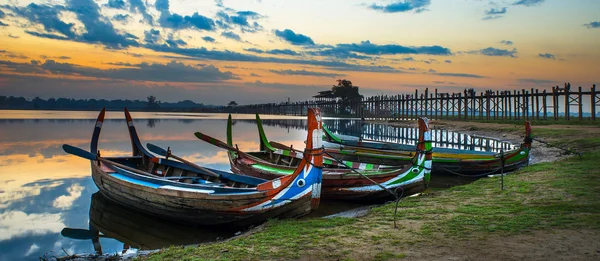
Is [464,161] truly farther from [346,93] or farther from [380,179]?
[346,93]

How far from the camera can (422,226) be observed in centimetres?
641

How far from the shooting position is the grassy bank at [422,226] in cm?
541

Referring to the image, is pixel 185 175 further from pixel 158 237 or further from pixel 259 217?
pixel 259 217

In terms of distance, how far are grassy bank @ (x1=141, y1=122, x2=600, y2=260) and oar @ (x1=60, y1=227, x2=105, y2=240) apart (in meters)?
3.66

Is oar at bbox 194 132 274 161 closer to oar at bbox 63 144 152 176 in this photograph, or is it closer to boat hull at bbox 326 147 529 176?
oar at bbox 63 144 152 176

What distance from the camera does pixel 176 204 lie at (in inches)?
323

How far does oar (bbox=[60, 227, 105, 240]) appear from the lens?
28.8 ft

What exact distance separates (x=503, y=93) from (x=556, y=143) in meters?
24.8

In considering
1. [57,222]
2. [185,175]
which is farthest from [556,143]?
[57,222]

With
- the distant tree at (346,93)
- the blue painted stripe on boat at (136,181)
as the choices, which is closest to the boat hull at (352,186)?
the blue painted stripe on boat at (136,181)

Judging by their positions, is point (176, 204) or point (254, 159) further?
point (254, 159)

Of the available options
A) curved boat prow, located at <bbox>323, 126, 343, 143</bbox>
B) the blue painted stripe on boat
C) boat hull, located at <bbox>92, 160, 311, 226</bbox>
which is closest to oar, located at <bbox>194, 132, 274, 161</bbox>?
the blue painted stripe on boat

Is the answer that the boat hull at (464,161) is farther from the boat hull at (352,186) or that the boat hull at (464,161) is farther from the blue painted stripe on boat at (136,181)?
the blue painted stripe on boat at (136,181)

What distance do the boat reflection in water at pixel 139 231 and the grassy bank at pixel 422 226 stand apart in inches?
61.0
